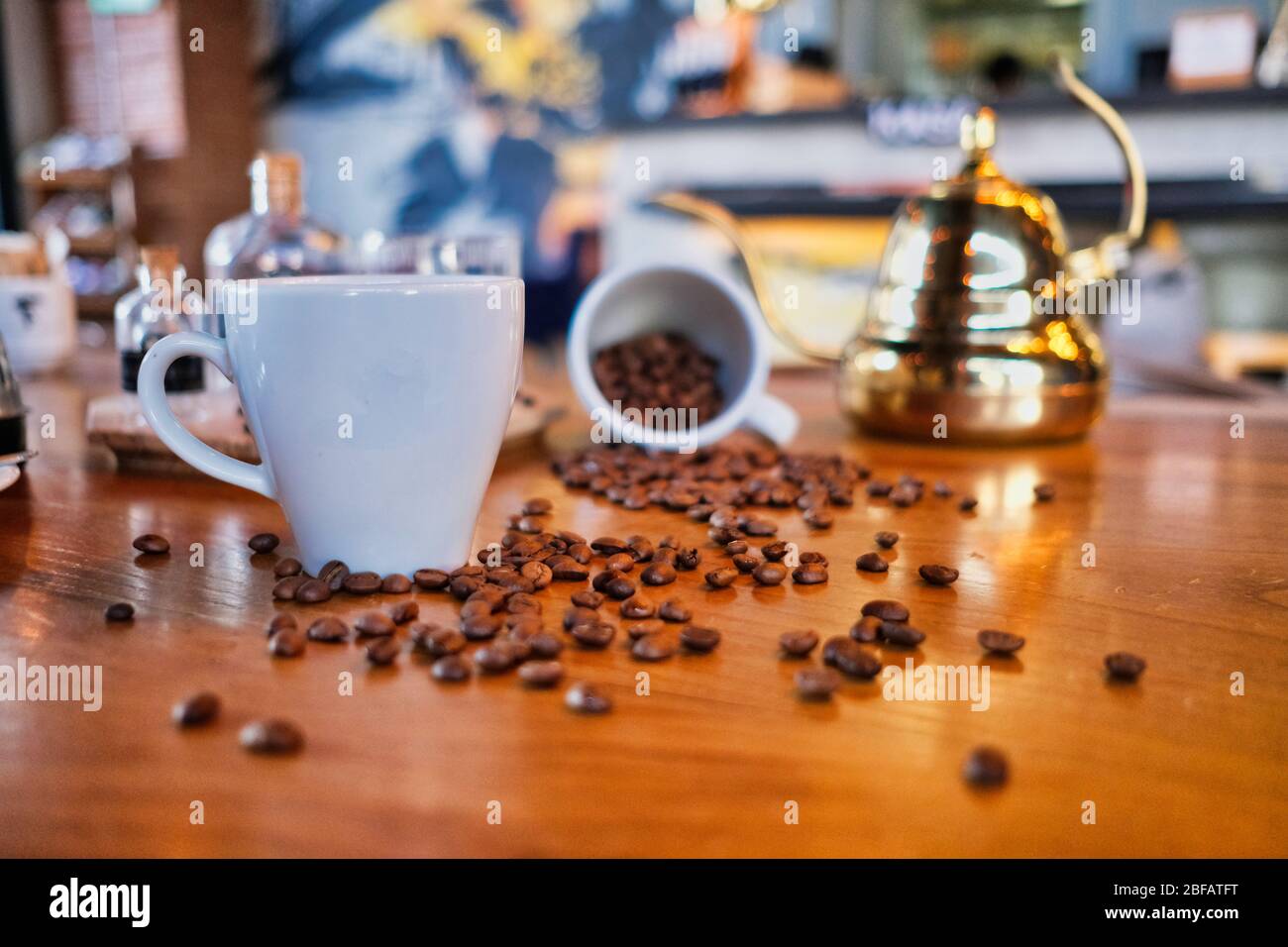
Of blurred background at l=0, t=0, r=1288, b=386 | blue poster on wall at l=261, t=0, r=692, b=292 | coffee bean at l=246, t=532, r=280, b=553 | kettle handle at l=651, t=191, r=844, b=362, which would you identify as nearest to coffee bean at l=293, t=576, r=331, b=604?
coffee bean at l=246, t=532, r=280, b=553

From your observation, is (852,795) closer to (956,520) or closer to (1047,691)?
(1047,691)

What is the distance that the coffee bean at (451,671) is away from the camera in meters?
0.47

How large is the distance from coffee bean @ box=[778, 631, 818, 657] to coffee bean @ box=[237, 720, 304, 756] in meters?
0.22

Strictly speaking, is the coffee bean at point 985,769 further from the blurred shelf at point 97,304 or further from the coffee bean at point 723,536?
the blurred shelf at point 97,304

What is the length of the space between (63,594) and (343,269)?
0.75m

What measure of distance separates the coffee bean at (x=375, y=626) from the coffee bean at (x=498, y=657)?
58 mm

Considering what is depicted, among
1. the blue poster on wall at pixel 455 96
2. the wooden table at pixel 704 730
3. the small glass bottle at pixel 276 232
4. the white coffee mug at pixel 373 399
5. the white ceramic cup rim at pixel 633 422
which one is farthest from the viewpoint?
the blue poster on wall at pixel 455 96

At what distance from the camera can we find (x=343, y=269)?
127 centimetres

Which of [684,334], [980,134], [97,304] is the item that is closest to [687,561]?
[684,334]

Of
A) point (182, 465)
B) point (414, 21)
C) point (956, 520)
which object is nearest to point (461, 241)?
point (182, 465)

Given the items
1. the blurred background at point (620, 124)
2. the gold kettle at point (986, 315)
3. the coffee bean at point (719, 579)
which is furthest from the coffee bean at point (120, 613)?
the blurred background at point (620, 124)

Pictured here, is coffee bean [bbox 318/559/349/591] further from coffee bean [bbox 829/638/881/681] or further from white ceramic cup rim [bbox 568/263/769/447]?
white ceramic cup rim [bbox 568/263/769/447]

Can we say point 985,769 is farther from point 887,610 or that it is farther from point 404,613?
point 404,613

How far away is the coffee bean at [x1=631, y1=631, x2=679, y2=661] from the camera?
496mm
